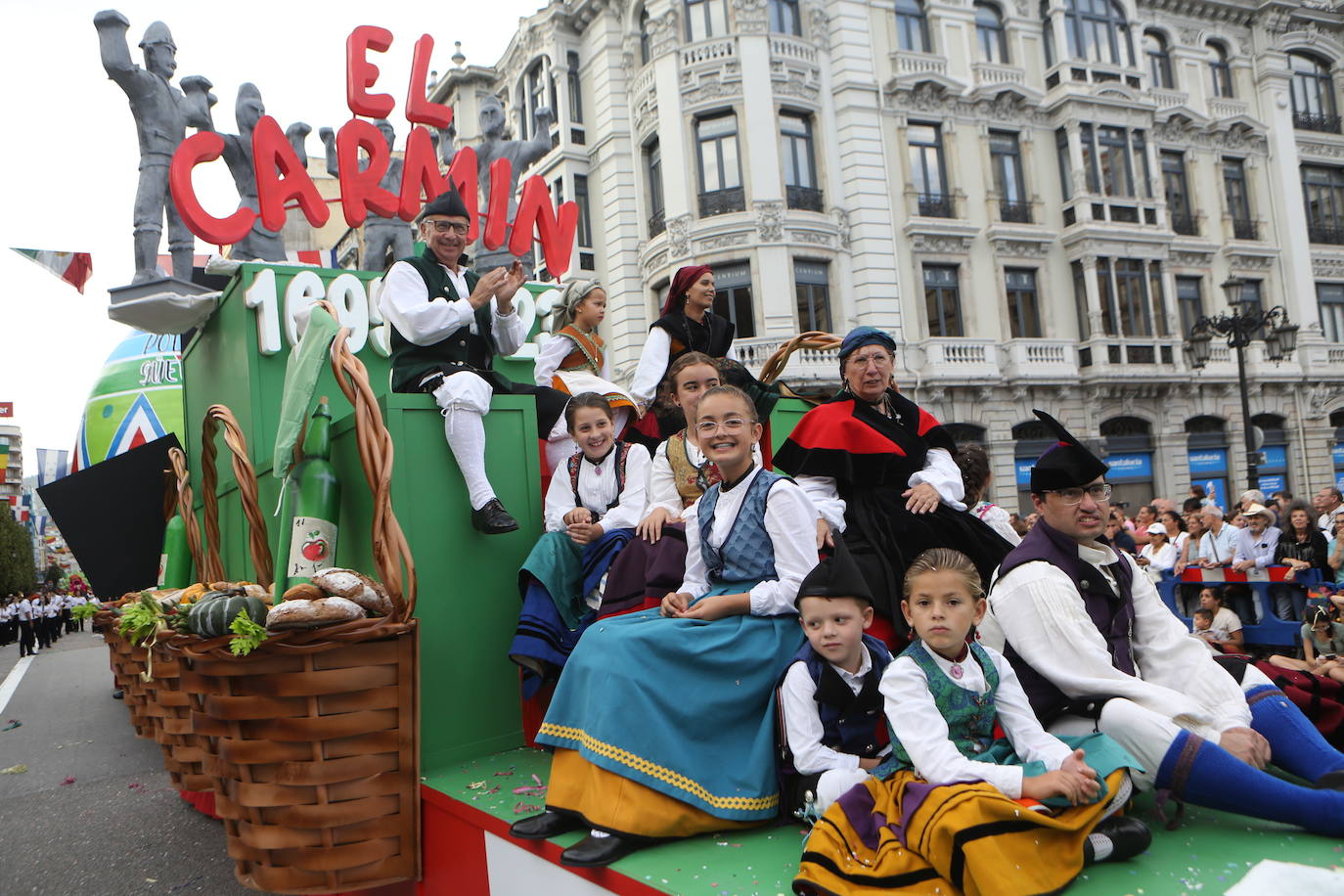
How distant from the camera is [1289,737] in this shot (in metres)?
2.52

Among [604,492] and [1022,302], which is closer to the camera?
[604,492]

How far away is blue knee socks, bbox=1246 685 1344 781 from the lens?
95.3 inches

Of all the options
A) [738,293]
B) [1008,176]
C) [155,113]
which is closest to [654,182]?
[738,293]

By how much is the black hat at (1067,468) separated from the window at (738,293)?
17356 millimetres

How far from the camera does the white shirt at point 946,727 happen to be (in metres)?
2.20

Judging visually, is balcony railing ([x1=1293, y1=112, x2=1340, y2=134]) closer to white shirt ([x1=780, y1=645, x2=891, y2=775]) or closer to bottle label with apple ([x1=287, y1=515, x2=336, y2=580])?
white shirt ([x1=780, y1=645, x2=891, y2=775])

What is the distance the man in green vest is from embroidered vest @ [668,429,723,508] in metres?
0.68

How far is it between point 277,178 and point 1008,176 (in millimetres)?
19154

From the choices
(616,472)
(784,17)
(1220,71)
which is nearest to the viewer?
(616,472)

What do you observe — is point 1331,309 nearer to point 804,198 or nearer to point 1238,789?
point 804,198

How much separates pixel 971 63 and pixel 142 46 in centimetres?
1964

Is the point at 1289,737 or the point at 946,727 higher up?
the point at 946,727

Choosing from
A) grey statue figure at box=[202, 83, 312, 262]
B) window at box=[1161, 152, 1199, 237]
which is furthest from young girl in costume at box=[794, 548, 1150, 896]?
window at box=[1161, 152, 1199, 237]

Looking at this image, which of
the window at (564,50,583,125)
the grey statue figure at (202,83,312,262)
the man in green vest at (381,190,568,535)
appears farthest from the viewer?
the window at (564,50,583,125)
